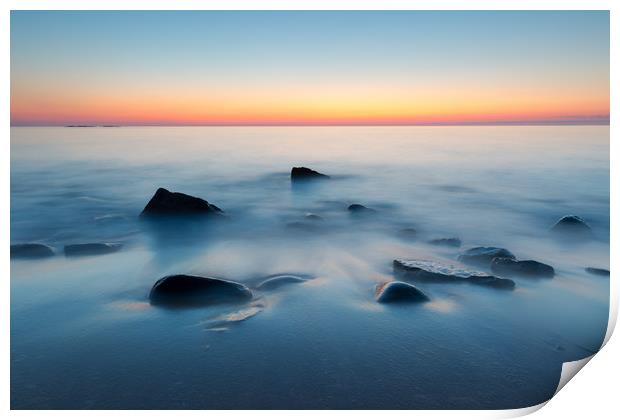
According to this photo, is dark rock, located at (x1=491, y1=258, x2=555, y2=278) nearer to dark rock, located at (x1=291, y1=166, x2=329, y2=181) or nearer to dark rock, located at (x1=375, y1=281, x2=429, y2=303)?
dark rock, located at (x1=375, y1=281, x2=429, y2=303)

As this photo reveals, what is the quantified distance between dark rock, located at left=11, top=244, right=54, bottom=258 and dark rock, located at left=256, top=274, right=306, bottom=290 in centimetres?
304

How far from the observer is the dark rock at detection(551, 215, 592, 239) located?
6639mm

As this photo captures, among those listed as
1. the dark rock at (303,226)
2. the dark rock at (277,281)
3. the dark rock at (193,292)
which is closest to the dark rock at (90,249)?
the dark rock at (193,292)

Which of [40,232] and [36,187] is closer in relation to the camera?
[40,232]

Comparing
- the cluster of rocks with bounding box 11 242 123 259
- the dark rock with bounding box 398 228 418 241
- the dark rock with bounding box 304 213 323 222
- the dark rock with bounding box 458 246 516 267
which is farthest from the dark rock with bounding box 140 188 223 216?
the dark rock with bounding box 458 246 516 267

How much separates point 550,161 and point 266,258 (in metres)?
13.7

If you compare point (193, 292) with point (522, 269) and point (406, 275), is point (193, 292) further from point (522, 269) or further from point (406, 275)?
point (522, 269)

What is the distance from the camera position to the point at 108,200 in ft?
31.2

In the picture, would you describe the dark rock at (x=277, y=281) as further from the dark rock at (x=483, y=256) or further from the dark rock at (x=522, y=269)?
the dark rock at (x=522, y=269)
